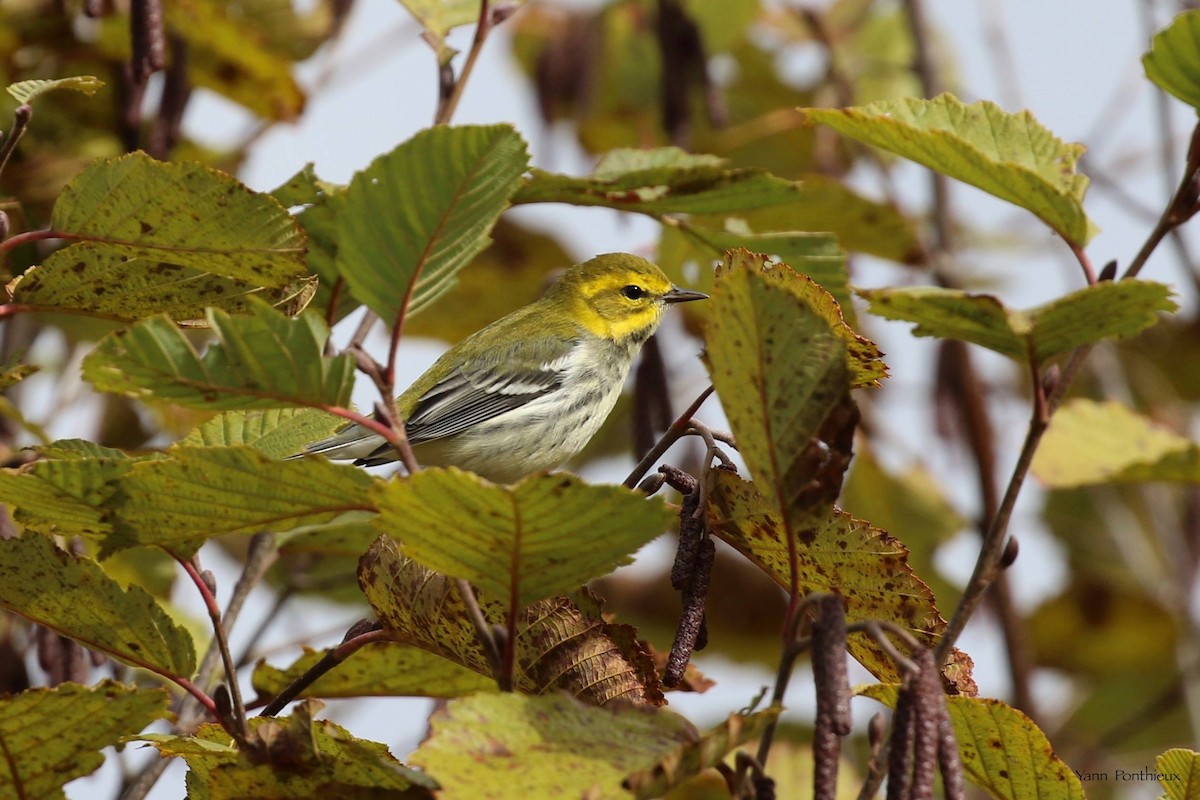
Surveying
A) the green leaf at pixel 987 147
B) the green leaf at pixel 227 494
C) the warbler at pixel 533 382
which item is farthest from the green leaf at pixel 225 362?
the warbler at pixel 533 382

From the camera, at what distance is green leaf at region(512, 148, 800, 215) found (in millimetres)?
2141

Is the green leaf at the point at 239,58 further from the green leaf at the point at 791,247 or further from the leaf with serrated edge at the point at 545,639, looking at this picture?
the leaf with serrated edge at the point at 545,639

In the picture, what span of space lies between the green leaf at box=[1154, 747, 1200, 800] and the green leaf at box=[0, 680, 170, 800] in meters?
1.23

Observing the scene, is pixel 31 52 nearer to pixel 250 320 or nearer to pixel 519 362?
→ pixel 519 362

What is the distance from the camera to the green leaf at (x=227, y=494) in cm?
138

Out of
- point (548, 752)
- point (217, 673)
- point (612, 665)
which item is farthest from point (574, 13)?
point (548, 752)

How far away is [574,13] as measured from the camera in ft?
15.7

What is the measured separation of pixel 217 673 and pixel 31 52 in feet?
5.71

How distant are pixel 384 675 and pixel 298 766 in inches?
25.4

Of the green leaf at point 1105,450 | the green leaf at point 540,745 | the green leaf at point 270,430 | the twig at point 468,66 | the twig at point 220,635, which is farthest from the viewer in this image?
the green leaf at point 1105,450

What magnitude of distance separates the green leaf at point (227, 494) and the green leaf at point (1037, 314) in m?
0.60

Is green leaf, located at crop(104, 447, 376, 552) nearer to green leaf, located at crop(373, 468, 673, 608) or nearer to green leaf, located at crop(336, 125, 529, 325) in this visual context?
green leaf, located at crop(373, 468, 673, 608)

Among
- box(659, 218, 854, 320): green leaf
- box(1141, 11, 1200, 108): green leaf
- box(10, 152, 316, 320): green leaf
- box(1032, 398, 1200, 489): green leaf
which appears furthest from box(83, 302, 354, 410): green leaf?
box(1032, 398, 1200, 489): green leaf

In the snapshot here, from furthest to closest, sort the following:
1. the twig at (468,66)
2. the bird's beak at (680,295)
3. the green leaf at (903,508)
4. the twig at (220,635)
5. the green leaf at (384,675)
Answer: the green leaf at (903,508)
the bird's beak at (680,295)
the twig at (468,66)
the green leaf at (384,675)
the twig at (220,635)
